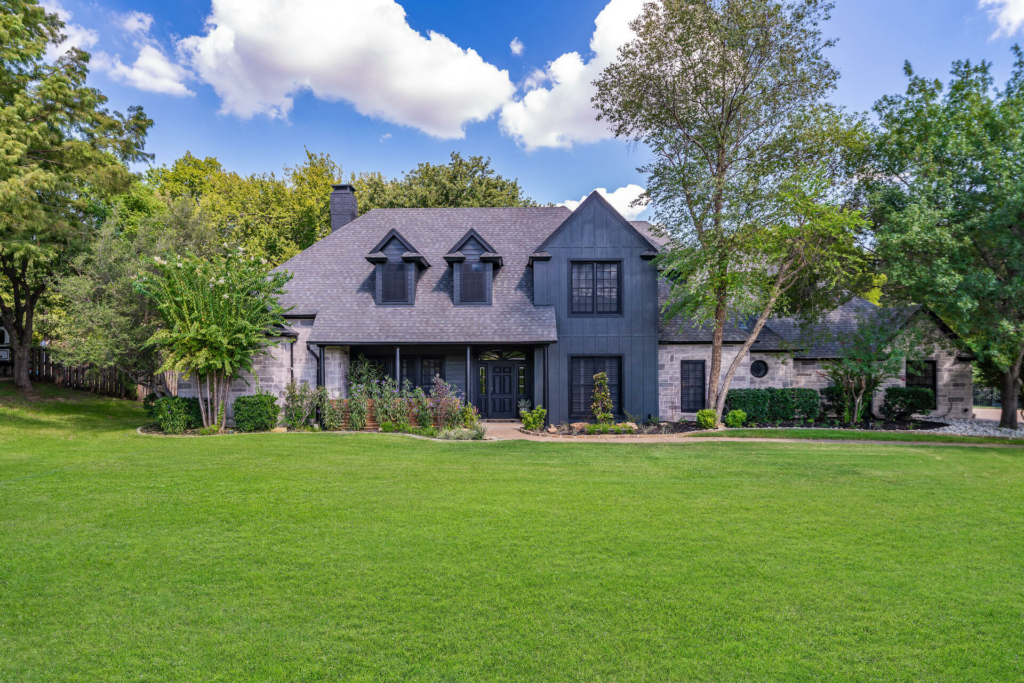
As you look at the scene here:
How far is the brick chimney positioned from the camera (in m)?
23.0

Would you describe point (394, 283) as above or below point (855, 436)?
above

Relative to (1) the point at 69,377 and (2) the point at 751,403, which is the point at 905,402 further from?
(1) the point at 69,377

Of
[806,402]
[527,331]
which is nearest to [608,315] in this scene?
[527,331]

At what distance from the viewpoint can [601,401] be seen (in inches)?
667

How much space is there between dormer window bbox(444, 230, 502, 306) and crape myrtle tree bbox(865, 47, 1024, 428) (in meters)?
12.0

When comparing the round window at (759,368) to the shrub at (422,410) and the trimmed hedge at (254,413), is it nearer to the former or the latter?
the shrub at (422,410)

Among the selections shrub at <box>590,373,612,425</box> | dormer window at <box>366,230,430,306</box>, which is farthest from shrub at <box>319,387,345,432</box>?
shrub at <box>590,373,612,425</box>

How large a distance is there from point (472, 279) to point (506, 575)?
14549 millimetres

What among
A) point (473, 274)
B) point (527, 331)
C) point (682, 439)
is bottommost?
point (682, 439)

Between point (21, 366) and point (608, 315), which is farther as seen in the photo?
point (21, 366)

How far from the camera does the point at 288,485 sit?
8.85m

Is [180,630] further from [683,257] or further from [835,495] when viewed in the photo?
[683,257]

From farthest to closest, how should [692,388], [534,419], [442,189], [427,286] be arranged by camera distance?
[442,189]
[427,286]
[692,388]
[534,419]

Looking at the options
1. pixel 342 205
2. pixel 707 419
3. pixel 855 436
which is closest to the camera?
pixel 855 436
